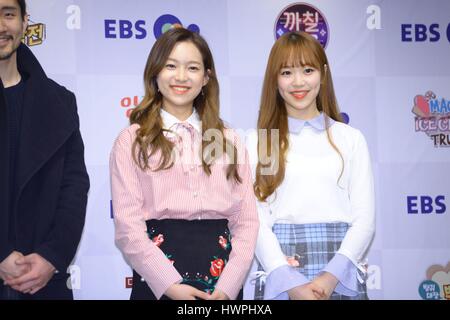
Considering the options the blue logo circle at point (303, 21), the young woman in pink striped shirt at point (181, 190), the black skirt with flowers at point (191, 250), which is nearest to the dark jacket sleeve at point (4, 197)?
the young woman in pink striped shirt at point (181, 190)

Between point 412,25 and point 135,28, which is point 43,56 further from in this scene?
point 412,25

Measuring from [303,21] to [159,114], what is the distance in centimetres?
121

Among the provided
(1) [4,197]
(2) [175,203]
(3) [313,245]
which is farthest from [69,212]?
(3) [313,245]

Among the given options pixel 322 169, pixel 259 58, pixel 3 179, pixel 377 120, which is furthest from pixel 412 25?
pixel 3 179

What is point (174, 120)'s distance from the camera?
2395 millimetres

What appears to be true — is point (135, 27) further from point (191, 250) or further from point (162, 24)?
point (191, 250)

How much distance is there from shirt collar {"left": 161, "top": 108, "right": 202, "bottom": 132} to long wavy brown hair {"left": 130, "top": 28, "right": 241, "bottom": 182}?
2 centimetres

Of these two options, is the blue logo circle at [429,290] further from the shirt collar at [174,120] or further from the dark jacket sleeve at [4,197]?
the dark jacket sleeve at [4,197]

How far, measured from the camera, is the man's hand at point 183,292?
210cm

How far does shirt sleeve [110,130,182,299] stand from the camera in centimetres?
211

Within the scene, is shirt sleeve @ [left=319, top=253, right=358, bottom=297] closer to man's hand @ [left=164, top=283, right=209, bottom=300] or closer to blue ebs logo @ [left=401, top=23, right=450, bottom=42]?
man's hand @ [left=164, top=283, right=209, bottom=300]

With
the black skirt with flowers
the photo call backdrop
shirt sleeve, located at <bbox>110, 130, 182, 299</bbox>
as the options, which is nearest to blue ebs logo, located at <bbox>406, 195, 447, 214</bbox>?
the photo call backdrop

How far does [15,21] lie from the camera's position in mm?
2408
